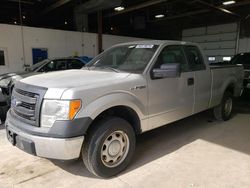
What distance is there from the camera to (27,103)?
2.58 meters

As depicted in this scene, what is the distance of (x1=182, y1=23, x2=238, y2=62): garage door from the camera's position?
51.4 ft

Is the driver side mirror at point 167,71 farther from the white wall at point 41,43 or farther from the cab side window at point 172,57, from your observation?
the white wall at point 41,43

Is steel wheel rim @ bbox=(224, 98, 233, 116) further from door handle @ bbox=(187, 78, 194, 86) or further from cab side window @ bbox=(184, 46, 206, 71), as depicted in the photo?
door handle @ bbox=(187, 78, 194, 86)

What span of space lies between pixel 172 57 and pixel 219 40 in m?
14.4

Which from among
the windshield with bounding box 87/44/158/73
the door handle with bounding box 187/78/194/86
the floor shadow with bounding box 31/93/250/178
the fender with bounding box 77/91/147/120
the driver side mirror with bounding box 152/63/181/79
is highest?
the windshield with bounding box 87/44/158/73

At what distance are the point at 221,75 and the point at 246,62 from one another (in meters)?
4.53

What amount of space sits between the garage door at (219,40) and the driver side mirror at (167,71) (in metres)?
13.3

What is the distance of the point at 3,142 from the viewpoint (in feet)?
13.0

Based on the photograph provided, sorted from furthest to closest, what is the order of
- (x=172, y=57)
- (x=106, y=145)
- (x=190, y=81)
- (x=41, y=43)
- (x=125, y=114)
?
(x=41, y=43), (x=190, y=81), (x=172, y=57), (x=125, y=114), (x=106, y=145)

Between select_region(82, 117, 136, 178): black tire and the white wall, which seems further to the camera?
the white wall

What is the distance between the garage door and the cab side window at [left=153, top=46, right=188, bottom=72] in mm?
12443

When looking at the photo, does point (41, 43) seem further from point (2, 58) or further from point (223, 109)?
point (223, 109)

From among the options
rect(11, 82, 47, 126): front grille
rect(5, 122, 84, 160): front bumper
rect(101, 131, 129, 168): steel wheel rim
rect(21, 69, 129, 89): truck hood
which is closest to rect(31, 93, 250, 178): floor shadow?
rect(101, 131, 129, 168): steel wheel rim

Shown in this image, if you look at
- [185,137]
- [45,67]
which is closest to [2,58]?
[45,67]
